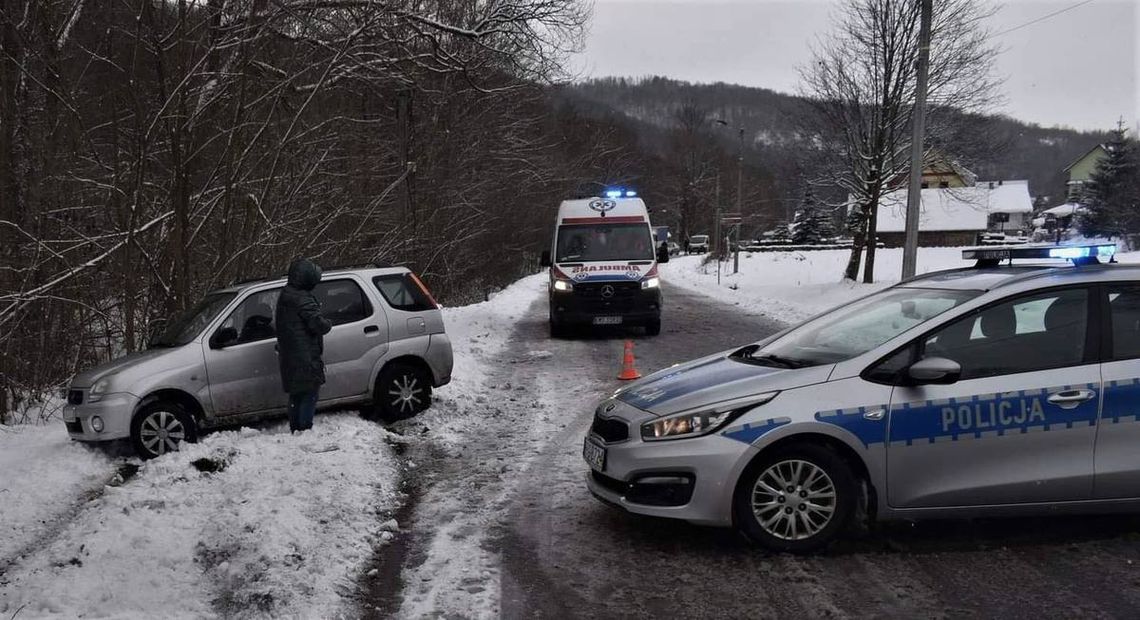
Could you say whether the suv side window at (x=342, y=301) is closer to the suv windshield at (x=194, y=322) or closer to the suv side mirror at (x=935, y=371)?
the suv windshield at (x=194, y=322)

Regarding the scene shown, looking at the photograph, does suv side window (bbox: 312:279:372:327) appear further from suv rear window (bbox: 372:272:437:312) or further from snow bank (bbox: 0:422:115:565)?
snow bank (bbox: 0:422:115:565)

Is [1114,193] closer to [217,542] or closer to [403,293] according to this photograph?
[403,293]

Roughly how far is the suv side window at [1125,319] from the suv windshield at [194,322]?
7021 mm

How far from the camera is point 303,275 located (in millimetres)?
6562

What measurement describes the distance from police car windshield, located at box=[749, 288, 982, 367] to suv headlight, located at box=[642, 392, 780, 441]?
0.55 meters

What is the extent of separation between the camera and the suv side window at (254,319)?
7270mm

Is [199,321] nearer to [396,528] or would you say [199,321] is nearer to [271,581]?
[396,528]

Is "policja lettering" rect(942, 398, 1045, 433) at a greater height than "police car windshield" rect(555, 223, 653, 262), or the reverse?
"police car windshield" rect(555, 223, 653, 262)

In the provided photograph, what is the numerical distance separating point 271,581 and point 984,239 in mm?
64983

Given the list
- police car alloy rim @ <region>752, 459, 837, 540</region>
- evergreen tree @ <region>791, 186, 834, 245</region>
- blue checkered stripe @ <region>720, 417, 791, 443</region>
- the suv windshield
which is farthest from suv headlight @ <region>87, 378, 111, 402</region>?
evergreen tree @ <region>791, 186, 834, 245</region>

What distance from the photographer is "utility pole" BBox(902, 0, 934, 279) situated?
14.7 meters

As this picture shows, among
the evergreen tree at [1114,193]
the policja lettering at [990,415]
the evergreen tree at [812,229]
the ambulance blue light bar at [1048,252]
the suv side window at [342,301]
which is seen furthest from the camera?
the evergreen tree at [812,229]

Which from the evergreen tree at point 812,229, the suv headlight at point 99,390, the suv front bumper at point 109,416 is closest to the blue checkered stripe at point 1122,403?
the suv front bumper at point 109,416

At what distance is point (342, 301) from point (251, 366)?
3.57ft
